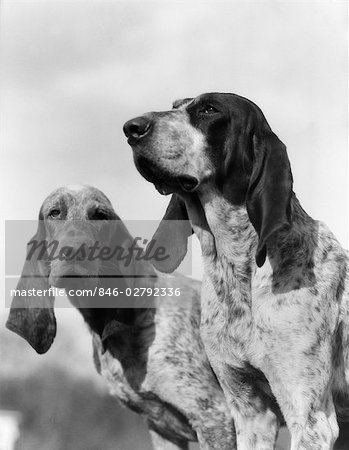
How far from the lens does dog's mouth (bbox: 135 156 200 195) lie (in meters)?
5.84

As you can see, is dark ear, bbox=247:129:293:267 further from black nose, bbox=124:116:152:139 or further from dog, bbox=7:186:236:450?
dog, bbox=7:186:236:450

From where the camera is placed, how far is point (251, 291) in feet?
19.6

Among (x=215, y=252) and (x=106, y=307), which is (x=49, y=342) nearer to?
(x=106, y=307)

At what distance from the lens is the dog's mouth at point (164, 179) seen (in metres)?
5.84

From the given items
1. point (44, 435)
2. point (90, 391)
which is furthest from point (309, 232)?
point (90, 391)

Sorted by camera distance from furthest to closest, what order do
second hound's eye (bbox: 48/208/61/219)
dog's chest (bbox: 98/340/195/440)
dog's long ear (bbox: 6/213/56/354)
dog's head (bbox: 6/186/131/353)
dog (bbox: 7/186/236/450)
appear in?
dog's long ear (bbox: 6/213/56/354)
second hound's eye (bbox: 48/208/61/219)
dog's chest (bbox: 98/340/195/440)
dog (bbox: 7/186/236/450)
dog's head (bbox: 6/186/131/353)

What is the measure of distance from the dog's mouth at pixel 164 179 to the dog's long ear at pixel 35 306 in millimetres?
1901

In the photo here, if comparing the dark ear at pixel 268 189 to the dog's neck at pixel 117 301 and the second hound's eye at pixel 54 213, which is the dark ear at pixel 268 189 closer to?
the dog's neck at pixel 117 301

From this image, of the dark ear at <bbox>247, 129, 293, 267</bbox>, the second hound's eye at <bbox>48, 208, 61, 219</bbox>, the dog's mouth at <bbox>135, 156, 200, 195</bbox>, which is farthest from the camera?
the second hound's eye at <bbox>48, 208, 61, 219</bbox>

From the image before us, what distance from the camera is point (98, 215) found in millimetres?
7434

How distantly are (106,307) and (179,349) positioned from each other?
24.4 inches

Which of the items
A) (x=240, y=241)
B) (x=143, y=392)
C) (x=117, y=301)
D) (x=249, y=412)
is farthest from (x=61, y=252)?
(x=249, y=412)

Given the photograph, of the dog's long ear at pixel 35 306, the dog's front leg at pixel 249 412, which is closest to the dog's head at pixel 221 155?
the dog's front leg at pixel 249 412

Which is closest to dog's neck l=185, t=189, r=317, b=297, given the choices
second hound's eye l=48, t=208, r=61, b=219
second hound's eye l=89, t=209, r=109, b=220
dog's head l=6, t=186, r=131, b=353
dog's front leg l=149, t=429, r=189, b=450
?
dog's head l=6, t=186, r=131, b=353
